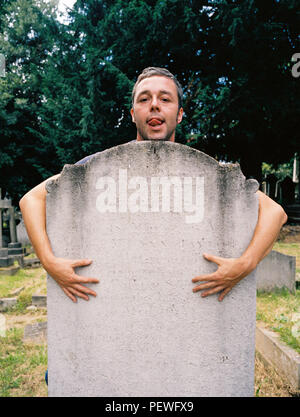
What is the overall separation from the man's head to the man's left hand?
75 cm

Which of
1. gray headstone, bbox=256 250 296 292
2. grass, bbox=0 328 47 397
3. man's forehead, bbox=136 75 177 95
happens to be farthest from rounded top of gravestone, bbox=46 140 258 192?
gray headstone, bbox=256 250 296 292

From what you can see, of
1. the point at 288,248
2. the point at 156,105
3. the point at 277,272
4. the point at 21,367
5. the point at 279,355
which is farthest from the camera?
the point at 288,248

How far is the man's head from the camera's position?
69.4 inches

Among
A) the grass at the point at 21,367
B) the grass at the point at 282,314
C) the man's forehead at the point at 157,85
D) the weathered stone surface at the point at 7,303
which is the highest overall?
the man's forehead at the point at 157,85

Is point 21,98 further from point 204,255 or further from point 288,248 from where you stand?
point 204,255

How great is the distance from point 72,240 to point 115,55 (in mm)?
9010

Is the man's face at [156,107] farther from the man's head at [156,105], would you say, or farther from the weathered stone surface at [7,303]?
the weathered stone surface at [7,303]

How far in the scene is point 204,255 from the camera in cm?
162

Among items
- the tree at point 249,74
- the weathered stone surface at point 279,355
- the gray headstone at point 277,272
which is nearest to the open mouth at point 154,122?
the weathered stone surface at point 279,355

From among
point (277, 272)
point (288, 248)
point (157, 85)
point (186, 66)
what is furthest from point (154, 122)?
point (186, 66)

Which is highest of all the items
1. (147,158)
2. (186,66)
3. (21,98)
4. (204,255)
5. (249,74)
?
A: (21,98)

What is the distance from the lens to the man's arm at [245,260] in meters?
1.57

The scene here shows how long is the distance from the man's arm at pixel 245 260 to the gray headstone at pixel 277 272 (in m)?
3.26

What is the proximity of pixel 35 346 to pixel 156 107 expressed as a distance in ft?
10.3
